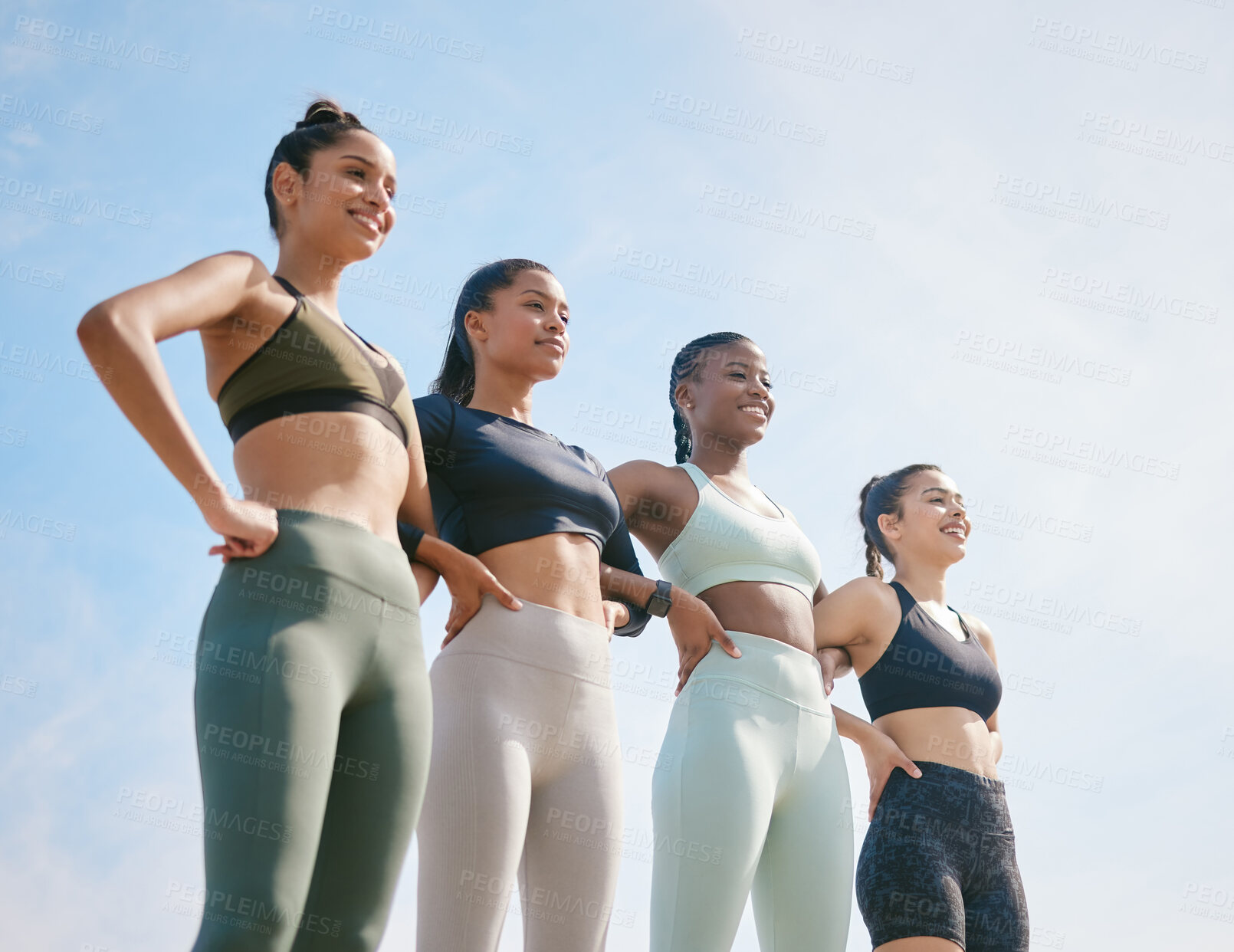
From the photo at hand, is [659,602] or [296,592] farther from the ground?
[659,602]

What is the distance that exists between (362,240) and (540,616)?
113cm

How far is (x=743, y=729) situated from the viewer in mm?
3885

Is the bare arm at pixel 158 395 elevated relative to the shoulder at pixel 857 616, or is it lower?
lower

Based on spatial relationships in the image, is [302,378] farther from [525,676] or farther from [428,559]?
[525,676]

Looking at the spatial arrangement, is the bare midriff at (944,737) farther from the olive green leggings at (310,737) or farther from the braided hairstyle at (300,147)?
the braided hairstyle at (300,147)


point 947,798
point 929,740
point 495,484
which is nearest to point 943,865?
point 947,798

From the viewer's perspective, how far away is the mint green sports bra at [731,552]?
4.30 meters

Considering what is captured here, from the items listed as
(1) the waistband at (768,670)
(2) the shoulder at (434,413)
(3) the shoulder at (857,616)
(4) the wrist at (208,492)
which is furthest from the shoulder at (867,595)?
(4) the wrist at (208,492)

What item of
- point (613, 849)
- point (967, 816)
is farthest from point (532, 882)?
point (967, 816)

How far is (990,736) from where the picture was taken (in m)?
4.71

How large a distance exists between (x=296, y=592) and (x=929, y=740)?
9.60 feet

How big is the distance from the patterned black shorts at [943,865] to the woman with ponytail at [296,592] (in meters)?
2.22

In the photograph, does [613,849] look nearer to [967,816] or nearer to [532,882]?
[532,882]

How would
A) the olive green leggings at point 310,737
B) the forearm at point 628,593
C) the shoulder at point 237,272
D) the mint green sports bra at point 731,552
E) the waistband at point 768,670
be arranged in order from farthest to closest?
the mint green sports bra at point 731,552 → the waistband at point 768,670 → the forearm at point 628,593 → the shoulder at point 237,272 → the olive green leggings at point 310,737
